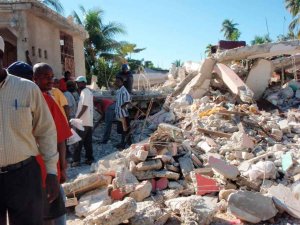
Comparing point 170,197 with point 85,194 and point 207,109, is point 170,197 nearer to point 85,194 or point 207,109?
point 85,194

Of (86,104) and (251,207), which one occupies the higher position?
(86,104)

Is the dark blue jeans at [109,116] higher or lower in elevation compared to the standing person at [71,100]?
lower

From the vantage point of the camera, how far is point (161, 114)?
10.2 meters

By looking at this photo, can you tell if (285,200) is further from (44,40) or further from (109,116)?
(44,40)

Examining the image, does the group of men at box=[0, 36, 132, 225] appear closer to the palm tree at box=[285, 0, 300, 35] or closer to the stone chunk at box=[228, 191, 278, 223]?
the stone chunk at box=[228, 191, 278, 223]

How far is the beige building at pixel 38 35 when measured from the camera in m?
9.21

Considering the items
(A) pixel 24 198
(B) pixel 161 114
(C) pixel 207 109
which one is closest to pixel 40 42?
(B) pixel 161 114

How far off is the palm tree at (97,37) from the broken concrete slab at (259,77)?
12.7 m

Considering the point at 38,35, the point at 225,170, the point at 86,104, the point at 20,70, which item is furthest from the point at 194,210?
the point at 38,35

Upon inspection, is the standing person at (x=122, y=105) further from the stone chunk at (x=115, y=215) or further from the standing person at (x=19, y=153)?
the standing person at (x=19, y=153)

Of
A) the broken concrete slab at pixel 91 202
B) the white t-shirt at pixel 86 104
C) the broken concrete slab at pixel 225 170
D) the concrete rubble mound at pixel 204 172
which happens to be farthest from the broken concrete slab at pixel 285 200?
the white t-shirt at pixel 86 104

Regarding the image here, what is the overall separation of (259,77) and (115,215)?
8.26 m

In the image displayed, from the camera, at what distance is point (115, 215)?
13.4ft

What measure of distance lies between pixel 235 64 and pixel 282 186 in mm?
7587
